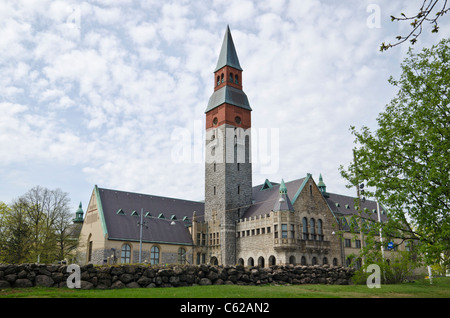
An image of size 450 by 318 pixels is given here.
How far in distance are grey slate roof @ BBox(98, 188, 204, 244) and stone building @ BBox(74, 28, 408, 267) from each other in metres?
0.15

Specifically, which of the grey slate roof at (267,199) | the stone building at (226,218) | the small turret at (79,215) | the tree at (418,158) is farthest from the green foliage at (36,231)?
the tree at (418,158)

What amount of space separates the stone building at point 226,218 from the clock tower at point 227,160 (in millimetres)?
150

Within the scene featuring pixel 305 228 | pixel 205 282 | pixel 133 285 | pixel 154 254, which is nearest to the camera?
pixel 133 285

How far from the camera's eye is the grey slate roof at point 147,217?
179ft

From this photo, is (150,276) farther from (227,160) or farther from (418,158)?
(227,160)

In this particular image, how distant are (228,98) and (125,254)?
28591 millimetres

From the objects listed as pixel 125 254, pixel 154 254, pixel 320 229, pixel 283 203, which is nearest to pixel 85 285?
pixel 125 254

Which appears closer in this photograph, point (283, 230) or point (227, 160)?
point (283, 230)

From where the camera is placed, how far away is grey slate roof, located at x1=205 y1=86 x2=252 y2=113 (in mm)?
62503

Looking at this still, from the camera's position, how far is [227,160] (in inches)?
2341

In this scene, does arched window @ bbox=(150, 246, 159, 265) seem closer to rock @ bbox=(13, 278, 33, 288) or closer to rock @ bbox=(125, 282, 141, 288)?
rock @ bbox=(125, 282, 141, 288)

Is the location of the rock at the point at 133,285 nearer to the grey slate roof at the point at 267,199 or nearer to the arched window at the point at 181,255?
the grey slate roof at the point at 267,199

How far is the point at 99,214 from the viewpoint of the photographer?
54719mm
